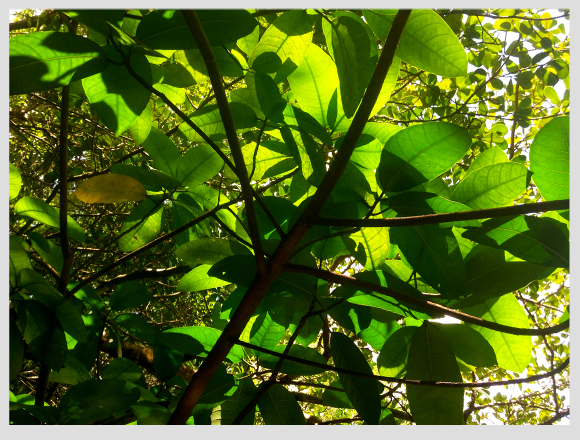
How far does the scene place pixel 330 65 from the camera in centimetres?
72

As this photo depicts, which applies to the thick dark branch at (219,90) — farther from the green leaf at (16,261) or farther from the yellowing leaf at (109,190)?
the green leaf at (16,261)

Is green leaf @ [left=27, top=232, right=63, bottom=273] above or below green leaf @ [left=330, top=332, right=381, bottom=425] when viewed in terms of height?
above

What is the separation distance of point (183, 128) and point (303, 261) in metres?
0.36

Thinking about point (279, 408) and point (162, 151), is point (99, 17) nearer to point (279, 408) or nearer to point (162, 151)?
point (162, 151)

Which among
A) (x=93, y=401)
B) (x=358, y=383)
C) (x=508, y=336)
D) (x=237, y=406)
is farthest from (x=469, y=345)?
(x=93, y=401)

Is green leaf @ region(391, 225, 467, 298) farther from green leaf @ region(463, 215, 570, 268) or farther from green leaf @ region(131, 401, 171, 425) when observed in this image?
green leaf @ region(131, 401, 171, 425)

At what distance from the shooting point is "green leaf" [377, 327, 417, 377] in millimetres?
792

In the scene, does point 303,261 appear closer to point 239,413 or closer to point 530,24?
point 239,413

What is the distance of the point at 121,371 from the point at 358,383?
0.52 meters

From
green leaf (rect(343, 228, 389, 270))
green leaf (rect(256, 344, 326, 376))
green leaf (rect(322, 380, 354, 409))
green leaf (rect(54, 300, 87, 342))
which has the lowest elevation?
green leaf (rect(322, 380, 354, 409))

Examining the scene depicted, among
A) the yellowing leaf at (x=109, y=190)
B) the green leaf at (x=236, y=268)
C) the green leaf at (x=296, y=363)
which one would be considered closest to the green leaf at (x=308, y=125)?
the green leaf at (x=236, y=268)

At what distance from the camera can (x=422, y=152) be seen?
0.61 meters

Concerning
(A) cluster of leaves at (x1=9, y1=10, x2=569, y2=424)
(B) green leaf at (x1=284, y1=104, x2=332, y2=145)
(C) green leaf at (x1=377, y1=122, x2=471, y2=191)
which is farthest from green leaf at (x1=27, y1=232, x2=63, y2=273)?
(C) green leaf at (x1=377, y1=122, x2=471, y2=191)

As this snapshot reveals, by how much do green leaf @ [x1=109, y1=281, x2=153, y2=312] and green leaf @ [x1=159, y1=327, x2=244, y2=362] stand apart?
0.69 ft
